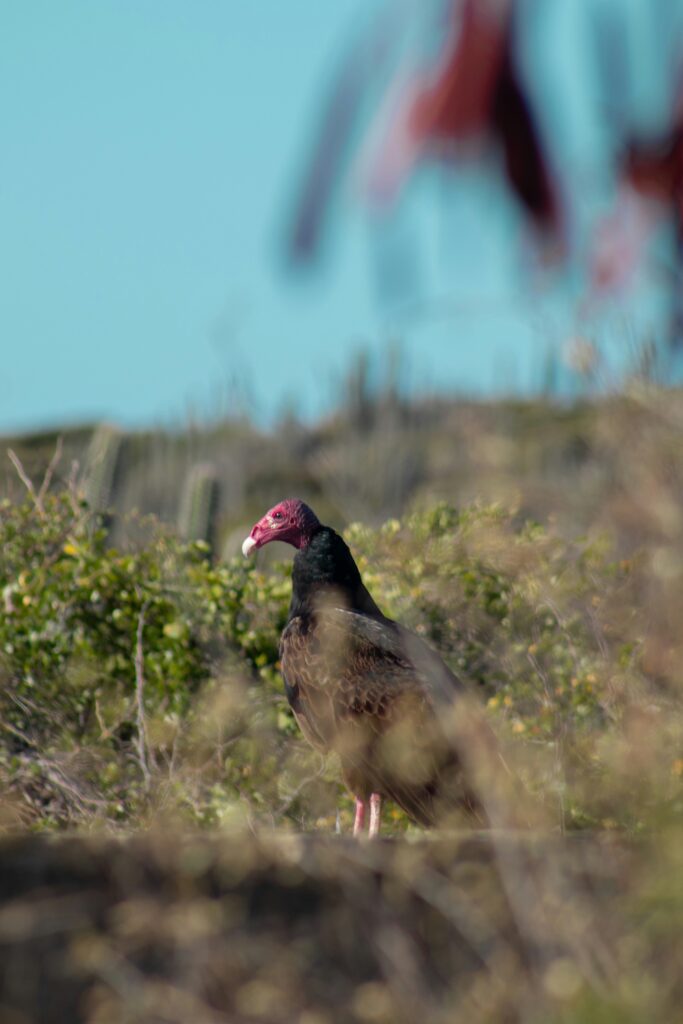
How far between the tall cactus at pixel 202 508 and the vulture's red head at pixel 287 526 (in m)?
1.99

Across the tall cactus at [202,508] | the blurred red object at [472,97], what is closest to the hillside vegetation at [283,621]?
the tall cactus at [202,508]

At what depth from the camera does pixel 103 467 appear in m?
9.23

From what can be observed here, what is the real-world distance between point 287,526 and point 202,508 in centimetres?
236

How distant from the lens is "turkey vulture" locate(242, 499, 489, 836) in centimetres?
493

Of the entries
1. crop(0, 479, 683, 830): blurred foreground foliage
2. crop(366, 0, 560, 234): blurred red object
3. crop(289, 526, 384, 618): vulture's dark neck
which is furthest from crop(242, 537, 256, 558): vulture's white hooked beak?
crop(366, 0, 560, 234): blurred red object

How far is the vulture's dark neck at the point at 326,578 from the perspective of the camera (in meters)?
5.81

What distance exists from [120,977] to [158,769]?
10.7 ft

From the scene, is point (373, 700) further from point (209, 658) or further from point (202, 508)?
point (202, 508)

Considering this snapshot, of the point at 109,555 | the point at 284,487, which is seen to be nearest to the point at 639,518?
the point at 109,555

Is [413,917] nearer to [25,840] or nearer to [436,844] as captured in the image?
[436,844]

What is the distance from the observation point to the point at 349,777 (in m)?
5.24

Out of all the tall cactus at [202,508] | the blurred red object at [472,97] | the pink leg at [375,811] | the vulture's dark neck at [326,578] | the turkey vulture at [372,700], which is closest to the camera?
the blurred red object at [472,97]

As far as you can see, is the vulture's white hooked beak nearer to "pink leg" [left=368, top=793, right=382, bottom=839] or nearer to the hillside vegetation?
the hillside vegetation

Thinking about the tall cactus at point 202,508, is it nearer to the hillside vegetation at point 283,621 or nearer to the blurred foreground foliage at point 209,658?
the hillside vegetation at point 283,621
